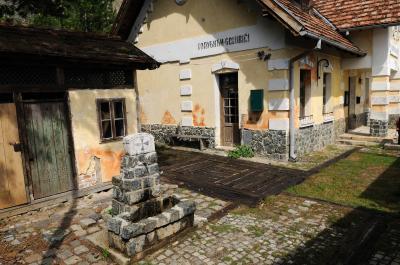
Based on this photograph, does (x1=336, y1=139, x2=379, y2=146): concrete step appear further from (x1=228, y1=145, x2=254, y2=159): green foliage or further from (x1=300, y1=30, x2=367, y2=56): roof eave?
(x1=228, y1=145, x2=254, y2=159): green foliage

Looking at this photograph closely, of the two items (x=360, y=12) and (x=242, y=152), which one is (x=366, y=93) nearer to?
(x=360, y=12)

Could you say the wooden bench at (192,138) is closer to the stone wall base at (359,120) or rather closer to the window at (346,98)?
Answer: the window at (346,98)

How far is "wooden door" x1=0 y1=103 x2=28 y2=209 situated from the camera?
230 inches

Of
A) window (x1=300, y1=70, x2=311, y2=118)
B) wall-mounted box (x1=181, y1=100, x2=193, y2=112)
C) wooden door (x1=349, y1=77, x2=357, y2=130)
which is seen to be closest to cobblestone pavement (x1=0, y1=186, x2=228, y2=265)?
wall-mounted box (x1=181, y1=100, x2=193, y2=112)

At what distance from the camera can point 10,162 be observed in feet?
19.5

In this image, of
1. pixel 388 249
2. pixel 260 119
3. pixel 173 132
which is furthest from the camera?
pixel 173 132

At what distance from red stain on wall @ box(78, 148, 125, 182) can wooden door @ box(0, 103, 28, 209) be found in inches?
47.9

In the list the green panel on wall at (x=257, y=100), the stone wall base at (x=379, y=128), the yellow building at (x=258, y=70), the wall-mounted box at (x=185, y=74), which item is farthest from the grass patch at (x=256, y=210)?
the stone wall base at (x=379, y=128)

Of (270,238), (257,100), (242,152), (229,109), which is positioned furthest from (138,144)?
(229,109)

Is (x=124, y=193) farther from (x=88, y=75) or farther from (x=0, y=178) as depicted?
(x=88, y=75)

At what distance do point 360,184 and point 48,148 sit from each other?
7.15 m

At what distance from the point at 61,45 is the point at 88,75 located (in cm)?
82

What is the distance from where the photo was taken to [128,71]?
7551mm

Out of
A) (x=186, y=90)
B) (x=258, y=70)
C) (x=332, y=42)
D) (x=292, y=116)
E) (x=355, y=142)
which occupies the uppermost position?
(x=332, y=42)
